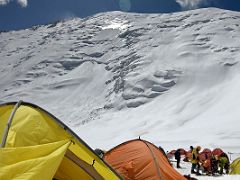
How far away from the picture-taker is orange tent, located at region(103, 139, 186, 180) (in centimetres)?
1052

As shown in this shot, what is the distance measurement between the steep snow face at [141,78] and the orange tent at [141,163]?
41.2 m

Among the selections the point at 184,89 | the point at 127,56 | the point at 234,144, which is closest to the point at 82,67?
the point at 127,56

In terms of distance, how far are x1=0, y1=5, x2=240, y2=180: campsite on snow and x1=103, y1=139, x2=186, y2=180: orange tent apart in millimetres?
28234

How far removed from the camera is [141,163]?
10.8 meters

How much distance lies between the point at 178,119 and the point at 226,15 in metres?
69.6

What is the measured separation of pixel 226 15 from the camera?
134 metres

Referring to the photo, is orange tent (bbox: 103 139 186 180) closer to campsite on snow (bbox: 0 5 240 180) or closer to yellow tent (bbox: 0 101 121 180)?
yellow tent (bbox: 0 101 121 180)

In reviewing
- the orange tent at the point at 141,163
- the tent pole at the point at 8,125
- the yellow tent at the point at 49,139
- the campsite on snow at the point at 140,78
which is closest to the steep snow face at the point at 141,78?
the campsite on snow at the point at 140,78

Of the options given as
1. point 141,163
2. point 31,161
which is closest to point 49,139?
point 31,161

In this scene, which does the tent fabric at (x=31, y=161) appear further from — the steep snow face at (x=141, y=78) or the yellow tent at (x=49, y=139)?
the steep snow face at (x=141, y=78)

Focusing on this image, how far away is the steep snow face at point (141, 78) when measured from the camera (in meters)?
71.0

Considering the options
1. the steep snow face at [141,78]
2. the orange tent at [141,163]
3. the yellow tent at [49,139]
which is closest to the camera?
the yellow tent at [49,139]

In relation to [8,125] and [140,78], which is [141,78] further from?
[8,125]

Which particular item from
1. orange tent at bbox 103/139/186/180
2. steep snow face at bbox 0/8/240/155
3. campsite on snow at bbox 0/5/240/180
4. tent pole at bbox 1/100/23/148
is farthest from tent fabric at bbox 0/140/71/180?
steep snow face at bbox 0/8/240/155
